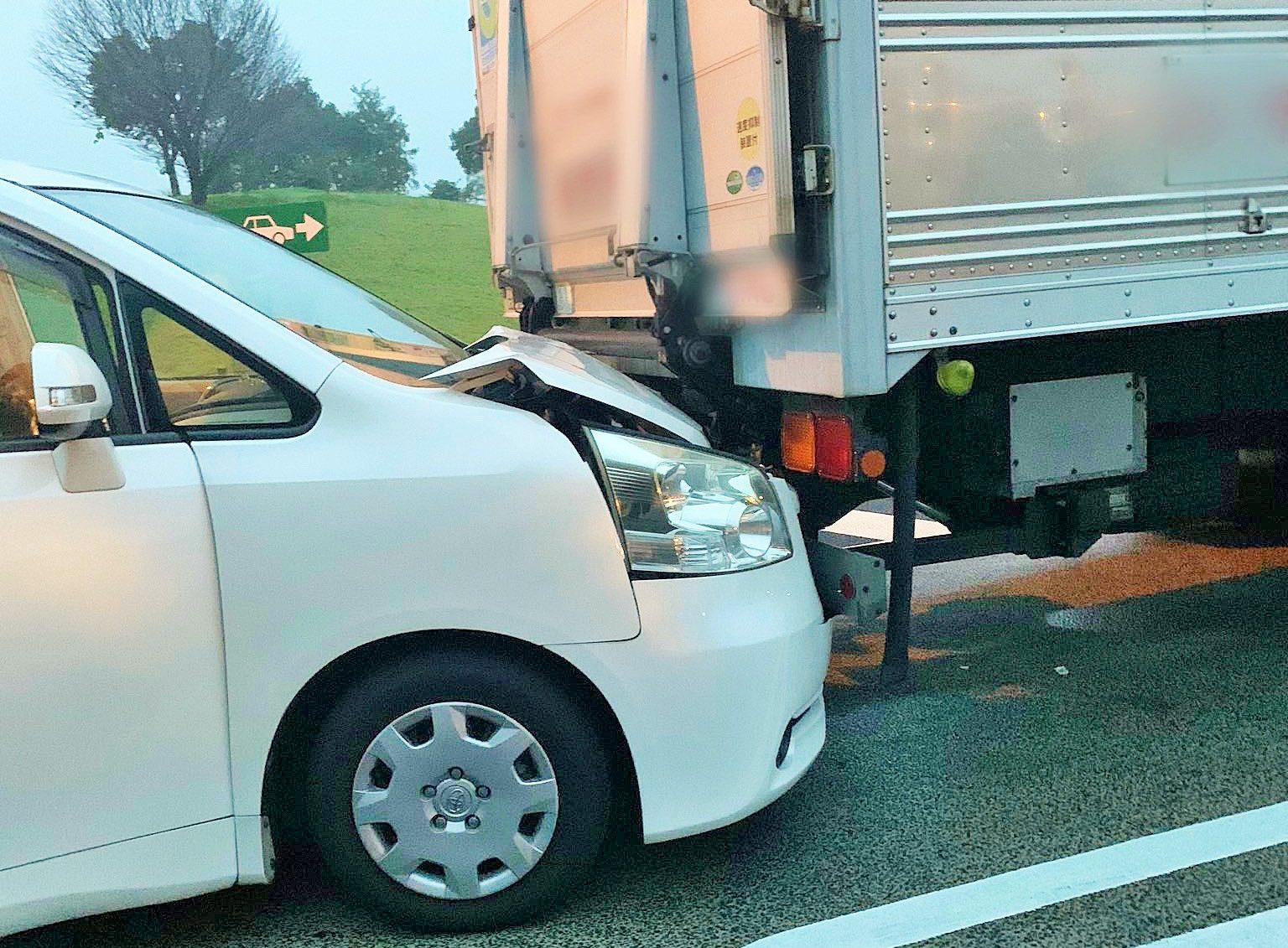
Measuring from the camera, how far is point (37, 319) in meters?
2.46

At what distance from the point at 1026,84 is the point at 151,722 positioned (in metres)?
2.85

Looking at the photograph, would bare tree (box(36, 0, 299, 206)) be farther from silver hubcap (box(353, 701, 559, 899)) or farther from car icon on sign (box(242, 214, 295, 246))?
silver hubcap (box(353, 701, 559, 899))

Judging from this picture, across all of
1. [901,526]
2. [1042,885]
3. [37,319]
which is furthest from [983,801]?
[37,319]

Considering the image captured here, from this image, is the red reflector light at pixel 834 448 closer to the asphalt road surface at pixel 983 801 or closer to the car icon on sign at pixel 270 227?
the asphalt road surface at pixel 983 801

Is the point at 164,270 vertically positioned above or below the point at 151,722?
above

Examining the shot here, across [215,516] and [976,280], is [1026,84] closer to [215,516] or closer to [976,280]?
[976,280]

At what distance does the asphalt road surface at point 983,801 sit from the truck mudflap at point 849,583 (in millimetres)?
504

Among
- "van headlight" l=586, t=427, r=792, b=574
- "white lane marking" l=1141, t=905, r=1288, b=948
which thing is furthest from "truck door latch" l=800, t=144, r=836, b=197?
"white lane marking" l=1141, t=905, r=1288, b=948

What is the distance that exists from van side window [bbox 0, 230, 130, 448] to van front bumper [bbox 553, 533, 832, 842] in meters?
1.20

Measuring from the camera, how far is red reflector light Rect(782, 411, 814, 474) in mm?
3508

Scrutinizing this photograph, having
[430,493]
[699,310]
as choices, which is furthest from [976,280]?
[430,493]

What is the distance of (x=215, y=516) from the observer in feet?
7.72

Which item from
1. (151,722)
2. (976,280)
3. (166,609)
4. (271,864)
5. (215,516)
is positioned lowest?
(271,864)

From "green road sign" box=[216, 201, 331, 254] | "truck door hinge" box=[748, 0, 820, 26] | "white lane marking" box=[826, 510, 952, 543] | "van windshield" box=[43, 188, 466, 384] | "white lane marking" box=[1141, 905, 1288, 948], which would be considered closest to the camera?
"white lane marking" box=[1141, 905, 1288, 948]
